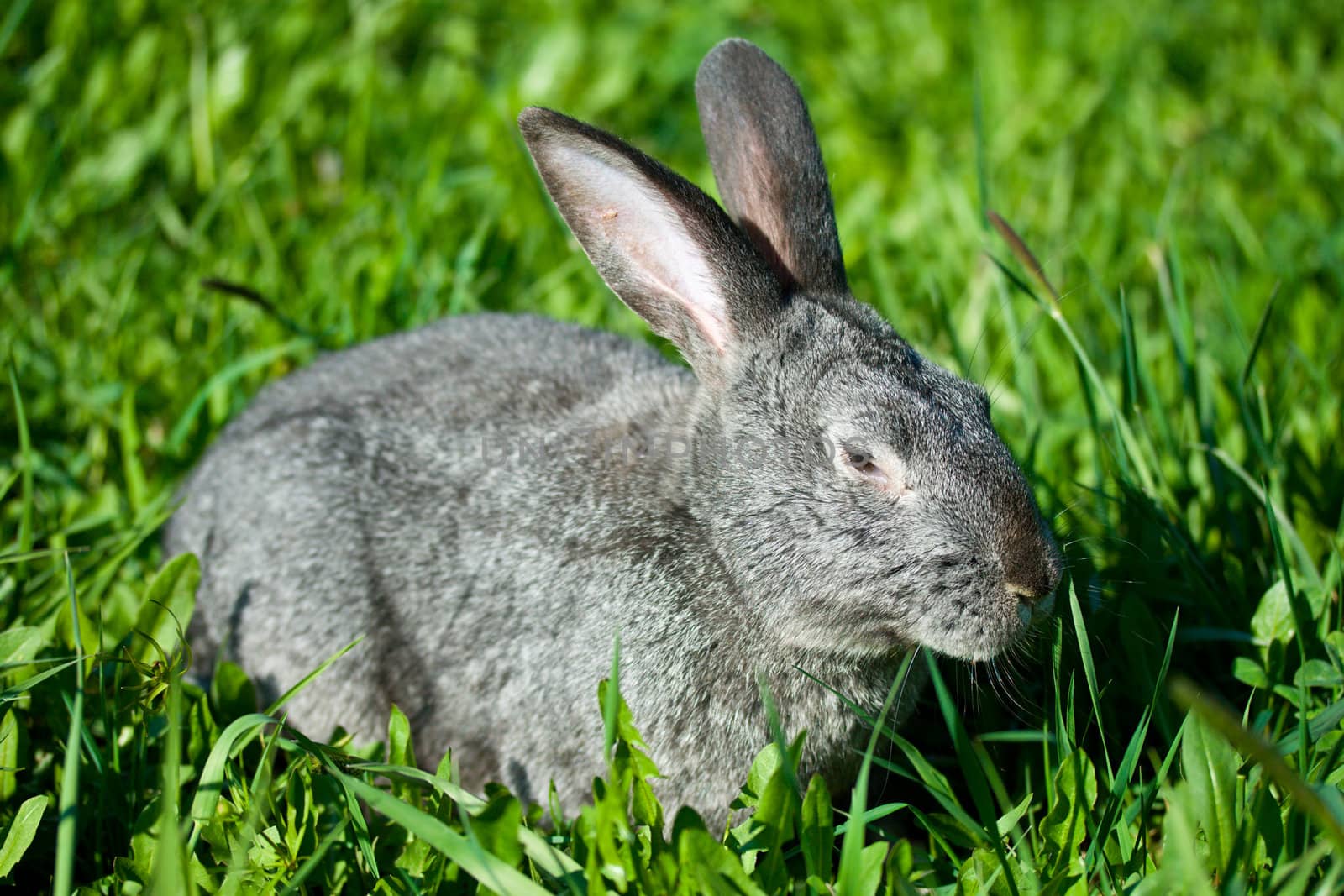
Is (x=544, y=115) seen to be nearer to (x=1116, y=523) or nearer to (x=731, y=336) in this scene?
(x=731, y=336)

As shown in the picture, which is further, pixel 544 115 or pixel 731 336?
pixel 731 336

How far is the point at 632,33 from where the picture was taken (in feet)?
23.8

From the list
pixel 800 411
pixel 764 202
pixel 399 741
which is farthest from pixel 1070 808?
pixel 764 202

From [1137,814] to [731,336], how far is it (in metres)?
1.60

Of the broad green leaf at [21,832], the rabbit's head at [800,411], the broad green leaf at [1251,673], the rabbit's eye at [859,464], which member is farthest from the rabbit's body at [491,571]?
the broad green leaf at [21,832]

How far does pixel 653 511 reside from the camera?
3580 millimetres

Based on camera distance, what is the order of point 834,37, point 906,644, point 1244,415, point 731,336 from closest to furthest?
point 906,644
point 731,336
point 1244,415
point 834,37

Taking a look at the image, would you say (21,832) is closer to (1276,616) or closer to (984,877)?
(984,877)

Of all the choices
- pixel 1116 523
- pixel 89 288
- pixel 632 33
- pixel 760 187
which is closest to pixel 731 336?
pixel 760 187

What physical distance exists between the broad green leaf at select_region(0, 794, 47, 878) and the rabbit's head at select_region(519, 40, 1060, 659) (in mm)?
1739

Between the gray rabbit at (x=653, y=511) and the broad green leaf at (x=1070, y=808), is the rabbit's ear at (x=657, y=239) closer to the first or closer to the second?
the gray rabbit at (x=653, y=511)

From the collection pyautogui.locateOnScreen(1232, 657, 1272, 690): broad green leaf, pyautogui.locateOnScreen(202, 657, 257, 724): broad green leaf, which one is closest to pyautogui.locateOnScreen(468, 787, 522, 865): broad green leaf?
pyautogui.locateOnScreen(202, 657, 257, 724): broad green leaf

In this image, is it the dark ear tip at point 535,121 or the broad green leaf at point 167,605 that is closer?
the dark ear tip at point 535,121

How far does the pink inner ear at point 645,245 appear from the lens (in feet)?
11.1
